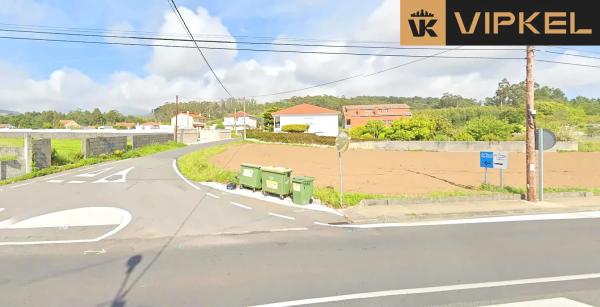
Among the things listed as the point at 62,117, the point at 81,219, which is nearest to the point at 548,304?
the point at 81,219

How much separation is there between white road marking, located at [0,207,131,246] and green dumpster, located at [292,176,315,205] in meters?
5.03

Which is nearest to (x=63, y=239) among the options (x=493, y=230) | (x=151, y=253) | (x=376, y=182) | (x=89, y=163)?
(x=151, y=253)

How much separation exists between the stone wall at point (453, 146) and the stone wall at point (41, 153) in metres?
27.3

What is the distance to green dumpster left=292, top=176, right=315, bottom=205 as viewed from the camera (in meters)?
10.7

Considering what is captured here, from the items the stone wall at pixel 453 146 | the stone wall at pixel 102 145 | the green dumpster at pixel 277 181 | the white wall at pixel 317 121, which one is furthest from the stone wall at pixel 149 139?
the green dumpster at pixel 277 181

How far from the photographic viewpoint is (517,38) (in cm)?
1051

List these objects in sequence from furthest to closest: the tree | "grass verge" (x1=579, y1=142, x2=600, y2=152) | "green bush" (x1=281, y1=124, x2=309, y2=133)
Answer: the tree
"green bush" (x1=281, y1=124, x2=309, y2=133)
"grass verge" (x1=579, y1=142, x2=600, y2=152)

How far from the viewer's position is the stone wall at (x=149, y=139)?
113 feet

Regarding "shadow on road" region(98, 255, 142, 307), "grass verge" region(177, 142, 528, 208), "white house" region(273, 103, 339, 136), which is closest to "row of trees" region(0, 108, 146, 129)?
"white house" region(273, 103, 339, 136)

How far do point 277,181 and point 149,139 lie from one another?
→ 32837 millimetres

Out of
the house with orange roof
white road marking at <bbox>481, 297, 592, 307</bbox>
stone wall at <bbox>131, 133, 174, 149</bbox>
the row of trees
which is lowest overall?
white road marking at <bbox>481, 297, 592, 307</bbox>

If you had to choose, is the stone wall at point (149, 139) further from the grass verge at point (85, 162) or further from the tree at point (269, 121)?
the tree at point (269, 121)

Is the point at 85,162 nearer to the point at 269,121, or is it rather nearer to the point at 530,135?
the point at 530,135

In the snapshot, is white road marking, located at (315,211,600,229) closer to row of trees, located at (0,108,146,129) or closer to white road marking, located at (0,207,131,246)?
white road marking, located at (0,207,131,246)
